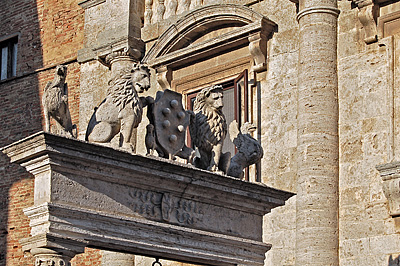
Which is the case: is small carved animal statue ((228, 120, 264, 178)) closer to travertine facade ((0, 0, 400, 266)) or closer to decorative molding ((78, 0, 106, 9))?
travertine facade ((0, 0, 400, 266))

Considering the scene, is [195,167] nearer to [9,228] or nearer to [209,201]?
[209,201]

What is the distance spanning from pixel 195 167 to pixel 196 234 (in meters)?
0.70

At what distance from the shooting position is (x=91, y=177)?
895 centimetres

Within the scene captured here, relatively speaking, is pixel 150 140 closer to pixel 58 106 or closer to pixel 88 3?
pixel 58 106

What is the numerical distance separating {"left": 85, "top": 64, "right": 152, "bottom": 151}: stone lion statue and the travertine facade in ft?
11.1

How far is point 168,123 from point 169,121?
60mm

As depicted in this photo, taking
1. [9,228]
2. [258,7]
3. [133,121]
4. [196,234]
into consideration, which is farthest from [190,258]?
[9,228]

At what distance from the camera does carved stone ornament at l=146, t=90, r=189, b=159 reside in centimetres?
986

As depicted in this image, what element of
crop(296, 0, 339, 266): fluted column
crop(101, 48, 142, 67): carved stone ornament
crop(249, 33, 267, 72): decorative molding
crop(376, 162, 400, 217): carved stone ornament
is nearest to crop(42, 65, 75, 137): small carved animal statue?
crop(296, 0, 339, 266): fluted column

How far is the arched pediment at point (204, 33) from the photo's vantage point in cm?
1407

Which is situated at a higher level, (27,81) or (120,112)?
(27,81)

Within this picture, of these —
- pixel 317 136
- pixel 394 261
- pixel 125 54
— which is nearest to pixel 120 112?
pixel 317 136

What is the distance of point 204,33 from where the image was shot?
591 inches

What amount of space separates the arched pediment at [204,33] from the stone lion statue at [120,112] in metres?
4.51
